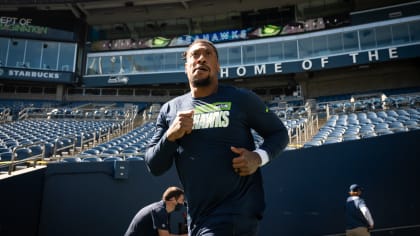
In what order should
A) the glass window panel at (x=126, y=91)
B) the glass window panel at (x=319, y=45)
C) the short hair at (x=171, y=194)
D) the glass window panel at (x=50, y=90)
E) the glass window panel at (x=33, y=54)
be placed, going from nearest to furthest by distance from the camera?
the short hair at (x=171, y=194)
the glass window panel at (x=319, y=45)
the glass window panel at (x=33, y=54)
the glass window panel at (x=50, y=90)
the glass window panel at (x=126, y=91)

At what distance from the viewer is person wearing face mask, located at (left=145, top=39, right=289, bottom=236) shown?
126 centimetres

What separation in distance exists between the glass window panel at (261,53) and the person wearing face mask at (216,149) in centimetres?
2162

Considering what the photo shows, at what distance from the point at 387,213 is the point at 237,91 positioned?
4099 mm

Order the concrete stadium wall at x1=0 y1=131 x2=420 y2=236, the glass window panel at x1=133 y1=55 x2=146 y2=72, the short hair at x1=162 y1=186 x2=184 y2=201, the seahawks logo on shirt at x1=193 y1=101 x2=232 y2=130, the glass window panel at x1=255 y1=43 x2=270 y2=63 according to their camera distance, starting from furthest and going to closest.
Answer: the glass window panel at x1=133 y1=55 x2=146 y2=72 → the glass window panel at x1=255 y1=43 x2=270 y2=63 → the concrete stadium wall at x1=0 y1=131 x2=420 y2=236 → the short hair at x1=162 y1=186 x2=184 y2=201 → the seahawks logo on shirt at x1=193 y1=101 x2=232 y2=130

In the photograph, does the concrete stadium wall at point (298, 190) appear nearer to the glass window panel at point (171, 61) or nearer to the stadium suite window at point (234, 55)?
the stadium suite window at point (234, 55)

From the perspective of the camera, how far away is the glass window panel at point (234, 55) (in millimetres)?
22891

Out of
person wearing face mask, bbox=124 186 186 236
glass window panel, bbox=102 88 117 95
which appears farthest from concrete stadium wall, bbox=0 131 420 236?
glass window panel, bbox=102 88 117 95

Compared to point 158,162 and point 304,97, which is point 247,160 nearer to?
point 158,162

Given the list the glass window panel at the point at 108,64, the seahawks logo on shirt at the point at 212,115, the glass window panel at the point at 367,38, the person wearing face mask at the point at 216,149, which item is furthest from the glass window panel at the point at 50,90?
the seahawks logo on shirt at the point at 212,115

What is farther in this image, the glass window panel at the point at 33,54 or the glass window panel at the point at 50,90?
the glass window panel at the point at 50,90

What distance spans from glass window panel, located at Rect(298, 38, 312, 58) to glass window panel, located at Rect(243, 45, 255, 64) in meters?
3.58

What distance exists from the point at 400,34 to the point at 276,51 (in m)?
8.36

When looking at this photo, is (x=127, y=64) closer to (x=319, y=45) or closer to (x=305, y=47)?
(x=305, y=47)

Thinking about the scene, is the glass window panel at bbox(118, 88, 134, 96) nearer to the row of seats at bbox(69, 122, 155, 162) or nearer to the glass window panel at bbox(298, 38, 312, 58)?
the glass window panel at bbox(298, 38, 312, 58)
